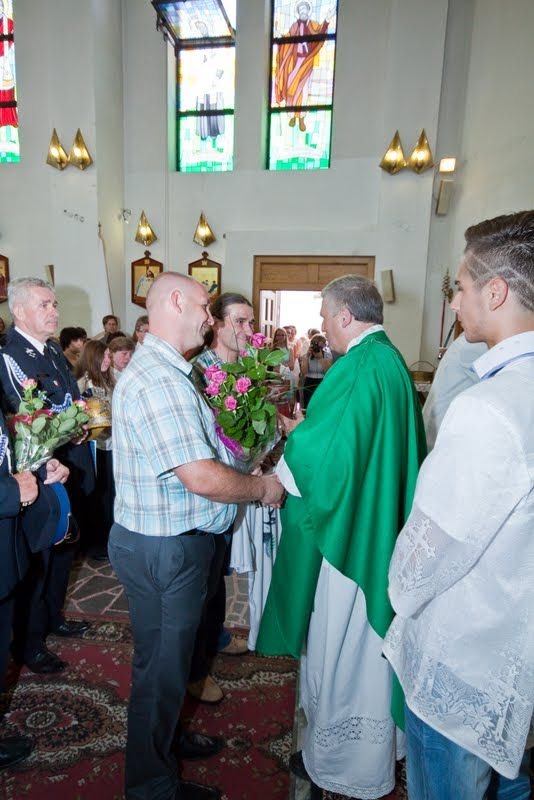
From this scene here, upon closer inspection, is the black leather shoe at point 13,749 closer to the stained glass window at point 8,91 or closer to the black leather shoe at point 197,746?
the black leather shoe at point 197,746

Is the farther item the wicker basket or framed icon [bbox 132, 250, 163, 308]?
framed icon [bbox 132, 250, 163, 308]

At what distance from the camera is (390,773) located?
1735 mm

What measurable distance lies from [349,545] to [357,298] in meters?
0.95

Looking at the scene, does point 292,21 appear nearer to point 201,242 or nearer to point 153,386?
point 201,242

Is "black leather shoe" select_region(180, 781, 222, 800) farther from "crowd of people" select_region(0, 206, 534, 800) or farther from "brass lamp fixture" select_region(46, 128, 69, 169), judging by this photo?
"brass lamp fixture" select_region(46, 128, 69, 169)

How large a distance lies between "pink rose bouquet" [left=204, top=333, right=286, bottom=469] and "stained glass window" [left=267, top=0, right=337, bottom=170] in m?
7.52

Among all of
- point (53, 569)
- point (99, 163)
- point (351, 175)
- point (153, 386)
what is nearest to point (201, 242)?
point (99, 163)

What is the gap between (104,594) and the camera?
10.3ft

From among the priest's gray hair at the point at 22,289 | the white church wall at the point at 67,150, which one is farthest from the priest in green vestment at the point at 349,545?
the white church wall at the point at 67,150

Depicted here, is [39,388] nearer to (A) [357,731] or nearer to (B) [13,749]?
(B) [13,749]

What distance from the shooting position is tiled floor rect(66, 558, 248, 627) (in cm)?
297

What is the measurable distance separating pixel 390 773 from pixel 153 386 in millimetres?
1698

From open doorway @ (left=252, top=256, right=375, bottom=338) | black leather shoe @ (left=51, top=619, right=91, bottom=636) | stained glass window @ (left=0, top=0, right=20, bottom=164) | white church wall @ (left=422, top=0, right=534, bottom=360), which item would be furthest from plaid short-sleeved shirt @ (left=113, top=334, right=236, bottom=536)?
stained glass window @ (left=0, top=0, right=20, bottom=164)

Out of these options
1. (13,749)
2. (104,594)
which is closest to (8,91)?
(104,594)
